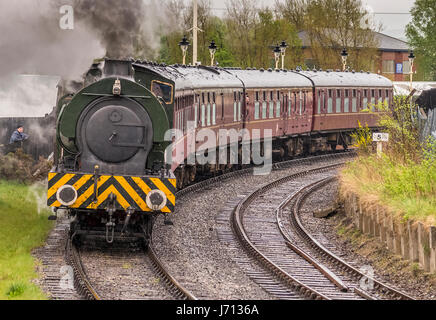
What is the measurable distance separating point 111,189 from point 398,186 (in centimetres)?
533

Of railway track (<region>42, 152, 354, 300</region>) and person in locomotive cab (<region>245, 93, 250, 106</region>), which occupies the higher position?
person in locomotive cab (<region>245, 93, 250, 106</region>)

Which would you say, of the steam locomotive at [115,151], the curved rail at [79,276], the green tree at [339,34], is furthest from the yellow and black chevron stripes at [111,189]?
the green tree at [339,34]

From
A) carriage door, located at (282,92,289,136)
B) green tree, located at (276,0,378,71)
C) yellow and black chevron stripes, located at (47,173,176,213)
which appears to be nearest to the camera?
yellow and black chevron stripes, located at (47,173,176,213)

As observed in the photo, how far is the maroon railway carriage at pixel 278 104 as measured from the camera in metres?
21.4

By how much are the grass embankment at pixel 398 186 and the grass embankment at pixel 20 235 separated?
592 centimetres

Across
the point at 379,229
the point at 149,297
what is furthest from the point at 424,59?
the point at 149,297

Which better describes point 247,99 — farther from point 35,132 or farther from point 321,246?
point 321,246

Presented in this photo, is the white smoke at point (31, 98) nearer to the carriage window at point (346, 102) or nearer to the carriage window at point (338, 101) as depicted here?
the carriage window at point (338, 101)

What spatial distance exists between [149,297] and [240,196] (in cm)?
1053

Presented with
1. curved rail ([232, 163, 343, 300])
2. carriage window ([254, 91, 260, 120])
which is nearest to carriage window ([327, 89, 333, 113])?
carriage window ([254, 91, 260, 120])

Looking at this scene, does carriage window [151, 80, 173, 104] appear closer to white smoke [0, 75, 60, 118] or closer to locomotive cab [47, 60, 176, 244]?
locomotive cab [47, 60, 176, 244]

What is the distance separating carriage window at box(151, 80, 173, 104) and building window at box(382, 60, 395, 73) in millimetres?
75921

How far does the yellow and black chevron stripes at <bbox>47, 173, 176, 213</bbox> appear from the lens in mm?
13031

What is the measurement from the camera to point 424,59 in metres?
70.3
